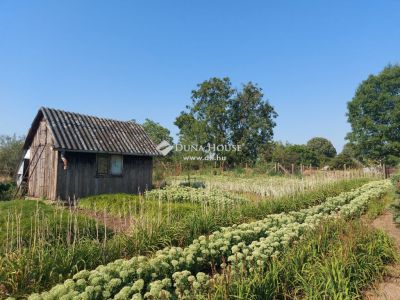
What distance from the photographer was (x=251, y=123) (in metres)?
38.2

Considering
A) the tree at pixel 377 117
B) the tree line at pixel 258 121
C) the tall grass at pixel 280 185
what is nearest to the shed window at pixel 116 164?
the tall grass at pixel 280 185

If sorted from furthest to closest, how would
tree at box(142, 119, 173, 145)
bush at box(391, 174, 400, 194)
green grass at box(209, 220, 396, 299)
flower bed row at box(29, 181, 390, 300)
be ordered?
1. tree at box(142, 119, 173, 145)
2. bush at box(391, 174, 400, 194)
3. green grass at box(209, 220, 396, 299)
4. flower bed row at box(29, 181, 390, 300)

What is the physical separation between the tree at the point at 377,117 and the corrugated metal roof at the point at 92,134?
98.7 feet

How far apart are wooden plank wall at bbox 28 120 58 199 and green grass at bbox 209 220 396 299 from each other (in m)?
11.8

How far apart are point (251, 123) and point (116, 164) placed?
24.9 metres

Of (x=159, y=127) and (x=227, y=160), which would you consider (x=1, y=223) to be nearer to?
(x=227, y=160)

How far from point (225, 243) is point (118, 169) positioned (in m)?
11.5

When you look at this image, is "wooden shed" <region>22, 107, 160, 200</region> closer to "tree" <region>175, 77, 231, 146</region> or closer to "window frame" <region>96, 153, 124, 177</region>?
"window frame" <region>96, 153, 124, 177</region>

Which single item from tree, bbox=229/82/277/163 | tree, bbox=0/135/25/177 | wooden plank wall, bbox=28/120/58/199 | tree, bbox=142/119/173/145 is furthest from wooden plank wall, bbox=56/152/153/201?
tree, bbox=142/119/173/145

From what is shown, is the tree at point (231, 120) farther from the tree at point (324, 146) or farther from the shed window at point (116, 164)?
the tree at point (324, 146)

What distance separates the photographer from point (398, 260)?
216 inches

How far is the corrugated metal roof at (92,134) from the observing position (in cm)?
1418

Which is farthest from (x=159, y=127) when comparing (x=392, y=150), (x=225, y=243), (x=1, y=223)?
(x=225, y=243)

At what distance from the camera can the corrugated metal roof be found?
14180mm
